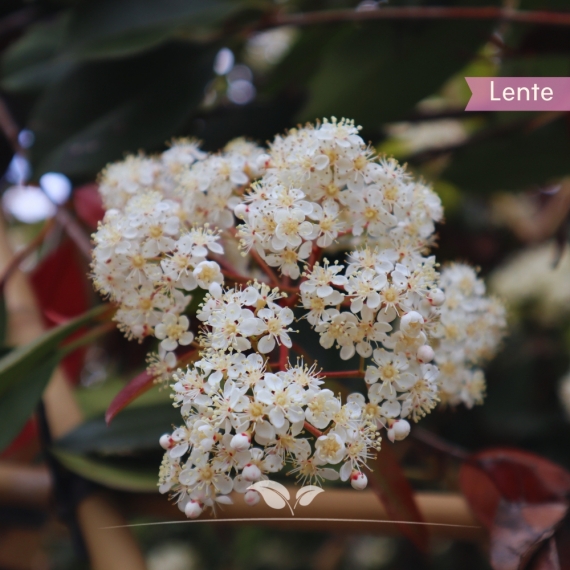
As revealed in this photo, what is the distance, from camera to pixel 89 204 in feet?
2.17

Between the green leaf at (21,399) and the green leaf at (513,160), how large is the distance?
613mm

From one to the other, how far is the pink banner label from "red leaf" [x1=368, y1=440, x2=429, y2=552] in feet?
1.02

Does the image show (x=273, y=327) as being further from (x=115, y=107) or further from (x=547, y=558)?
(x=115, y=107)

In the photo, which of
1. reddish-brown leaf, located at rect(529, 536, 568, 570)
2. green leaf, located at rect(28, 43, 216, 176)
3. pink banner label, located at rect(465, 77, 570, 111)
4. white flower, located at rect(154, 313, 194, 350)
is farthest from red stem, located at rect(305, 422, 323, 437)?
green leaf, located at rect(28, 43, 216, 176)

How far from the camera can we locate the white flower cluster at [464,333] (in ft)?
1.62

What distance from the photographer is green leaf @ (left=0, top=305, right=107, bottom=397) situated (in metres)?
0.50

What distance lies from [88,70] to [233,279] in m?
0.44

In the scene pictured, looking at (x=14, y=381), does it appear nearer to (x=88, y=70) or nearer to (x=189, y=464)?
(x=189, y=464)

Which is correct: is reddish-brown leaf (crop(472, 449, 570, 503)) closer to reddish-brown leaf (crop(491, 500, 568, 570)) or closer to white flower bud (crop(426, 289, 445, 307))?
reddish-brown leaf (crop(491, 500, 568, 570))

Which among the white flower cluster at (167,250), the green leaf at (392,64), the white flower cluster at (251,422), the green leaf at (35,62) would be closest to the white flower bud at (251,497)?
the white flower cluster at (251,422)

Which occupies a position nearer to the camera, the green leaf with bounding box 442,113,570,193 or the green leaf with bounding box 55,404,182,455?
the green leaf with bounding box 55,404,182,455

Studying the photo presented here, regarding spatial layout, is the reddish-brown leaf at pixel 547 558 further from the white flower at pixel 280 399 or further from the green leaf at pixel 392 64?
the green leaf at pixel 392 64

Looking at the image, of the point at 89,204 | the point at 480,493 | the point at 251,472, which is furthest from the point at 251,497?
the point at 89,204

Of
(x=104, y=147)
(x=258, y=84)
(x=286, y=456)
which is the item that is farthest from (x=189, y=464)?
(x=258, y=84)
